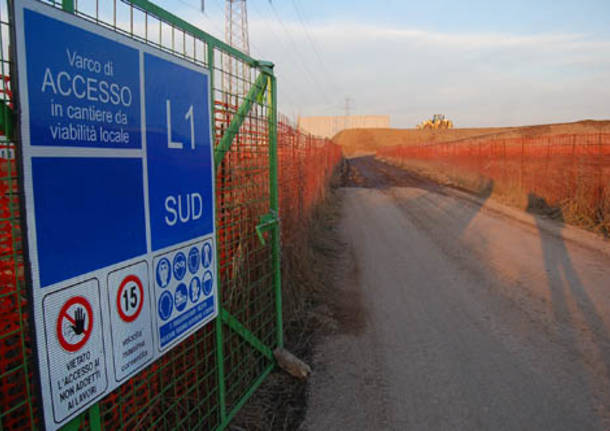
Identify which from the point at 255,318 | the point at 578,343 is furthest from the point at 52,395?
the point at 578,343

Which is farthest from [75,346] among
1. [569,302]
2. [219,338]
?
[569,302]

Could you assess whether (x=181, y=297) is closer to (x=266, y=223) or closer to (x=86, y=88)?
(x=86, y=88)

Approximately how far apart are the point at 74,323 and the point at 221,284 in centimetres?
161

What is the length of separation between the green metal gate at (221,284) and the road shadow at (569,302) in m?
2.95

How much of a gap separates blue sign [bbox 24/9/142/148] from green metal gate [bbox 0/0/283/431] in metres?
0.08

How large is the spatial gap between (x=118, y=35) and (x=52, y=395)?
1441 millimetres

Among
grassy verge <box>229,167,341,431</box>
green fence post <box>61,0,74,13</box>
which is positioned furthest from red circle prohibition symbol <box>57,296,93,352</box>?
grassy verge <box>229,167,341,431</box>

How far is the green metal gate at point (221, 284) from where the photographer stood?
1844 millimetres

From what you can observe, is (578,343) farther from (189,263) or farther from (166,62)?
(166,62)

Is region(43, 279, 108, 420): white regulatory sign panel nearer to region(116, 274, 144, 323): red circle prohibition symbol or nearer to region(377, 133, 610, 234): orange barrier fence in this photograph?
region(116, 274, 144, 323): red circle prohibition symbol

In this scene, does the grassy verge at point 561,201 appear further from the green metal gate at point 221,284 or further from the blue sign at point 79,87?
the blue sign at point 79,87

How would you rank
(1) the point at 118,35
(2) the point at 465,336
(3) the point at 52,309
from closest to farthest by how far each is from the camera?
(3) the point at 52,309 → (1) the point at 118,35 → (2) the point at 465,336

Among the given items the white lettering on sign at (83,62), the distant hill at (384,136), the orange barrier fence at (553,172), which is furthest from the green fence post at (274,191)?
the distant hill at (384,136)

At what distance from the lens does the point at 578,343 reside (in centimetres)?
472
